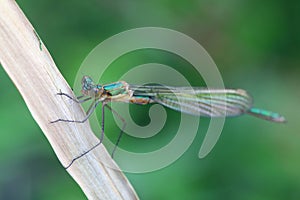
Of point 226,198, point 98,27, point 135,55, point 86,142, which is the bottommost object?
point 226,198

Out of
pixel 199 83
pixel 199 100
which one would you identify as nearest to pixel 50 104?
pixel 199 100

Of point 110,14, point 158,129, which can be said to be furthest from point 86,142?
point 110,14

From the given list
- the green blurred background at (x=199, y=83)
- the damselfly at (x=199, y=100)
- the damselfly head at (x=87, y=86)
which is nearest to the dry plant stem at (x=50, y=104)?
the damselfly head at (x=87, y=86)

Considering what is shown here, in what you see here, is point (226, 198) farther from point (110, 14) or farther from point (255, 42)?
point (110, 14)

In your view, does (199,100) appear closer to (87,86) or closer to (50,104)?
(87,86)

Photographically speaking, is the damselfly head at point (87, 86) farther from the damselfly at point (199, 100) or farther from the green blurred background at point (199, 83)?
the green blurred background at point (199, 83)
